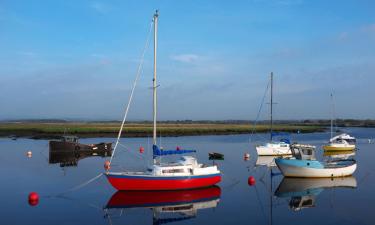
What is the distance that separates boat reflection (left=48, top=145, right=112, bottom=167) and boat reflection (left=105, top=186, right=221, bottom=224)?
1992cm

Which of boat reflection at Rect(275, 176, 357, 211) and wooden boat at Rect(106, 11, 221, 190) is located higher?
wooden boat at Rect(106, 11, 221, 190)

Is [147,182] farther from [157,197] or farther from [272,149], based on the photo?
[272,149]

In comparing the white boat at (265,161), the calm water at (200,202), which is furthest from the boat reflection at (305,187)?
the white boat at (265,161)

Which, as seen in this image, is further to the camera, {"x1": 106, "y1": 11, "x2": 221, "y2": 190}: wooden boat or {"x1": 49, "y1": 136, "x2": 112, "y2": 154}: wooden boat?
{"x1": 49, "y1": 136, "x2": 112, "y2": 154}: wooden boat

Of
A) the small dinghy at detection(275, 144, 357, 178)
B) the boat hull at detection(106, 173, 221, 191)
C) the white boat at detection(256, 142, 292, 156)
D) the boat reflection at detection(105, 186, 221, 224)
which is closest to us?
the boat reflection at detection(105, 186, 221, 224)

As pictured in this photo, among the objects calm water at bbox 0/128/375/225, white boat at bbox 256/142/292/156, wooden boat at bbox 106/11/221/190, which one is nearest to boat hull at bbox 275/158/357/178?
calm water at bbox 0/128/375/225

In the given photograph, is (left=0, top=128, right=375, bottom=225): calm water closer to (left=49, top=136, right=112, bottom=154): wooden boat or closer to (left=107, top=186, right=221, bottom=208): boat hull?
(left=107, top=186, right=221, bottom=208): boat hull

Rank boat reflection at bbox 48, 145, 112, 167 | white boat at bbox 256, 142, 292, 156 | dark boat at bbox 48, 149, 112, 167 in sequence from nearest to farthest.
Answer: dark boat at bbox 48, 149, 112, 167 → boat reflection at bbox 48, 145, 112, 167 → white boat at bbox 256, 142, 292, 156

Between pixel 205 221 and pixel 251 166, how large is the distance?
71.0 ft

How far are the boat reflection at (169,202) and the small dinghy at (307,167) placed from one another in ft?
25.0

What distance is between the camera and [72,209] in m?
22.5

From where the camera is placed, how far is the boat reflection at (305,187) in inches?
972

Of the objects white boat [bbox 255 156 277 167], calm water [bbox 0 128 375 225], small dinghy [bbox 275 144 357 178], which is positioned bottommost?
calm water [bbox 0 128 375 225]

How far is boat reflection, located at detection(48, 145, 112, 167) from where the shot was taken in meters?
45.0
